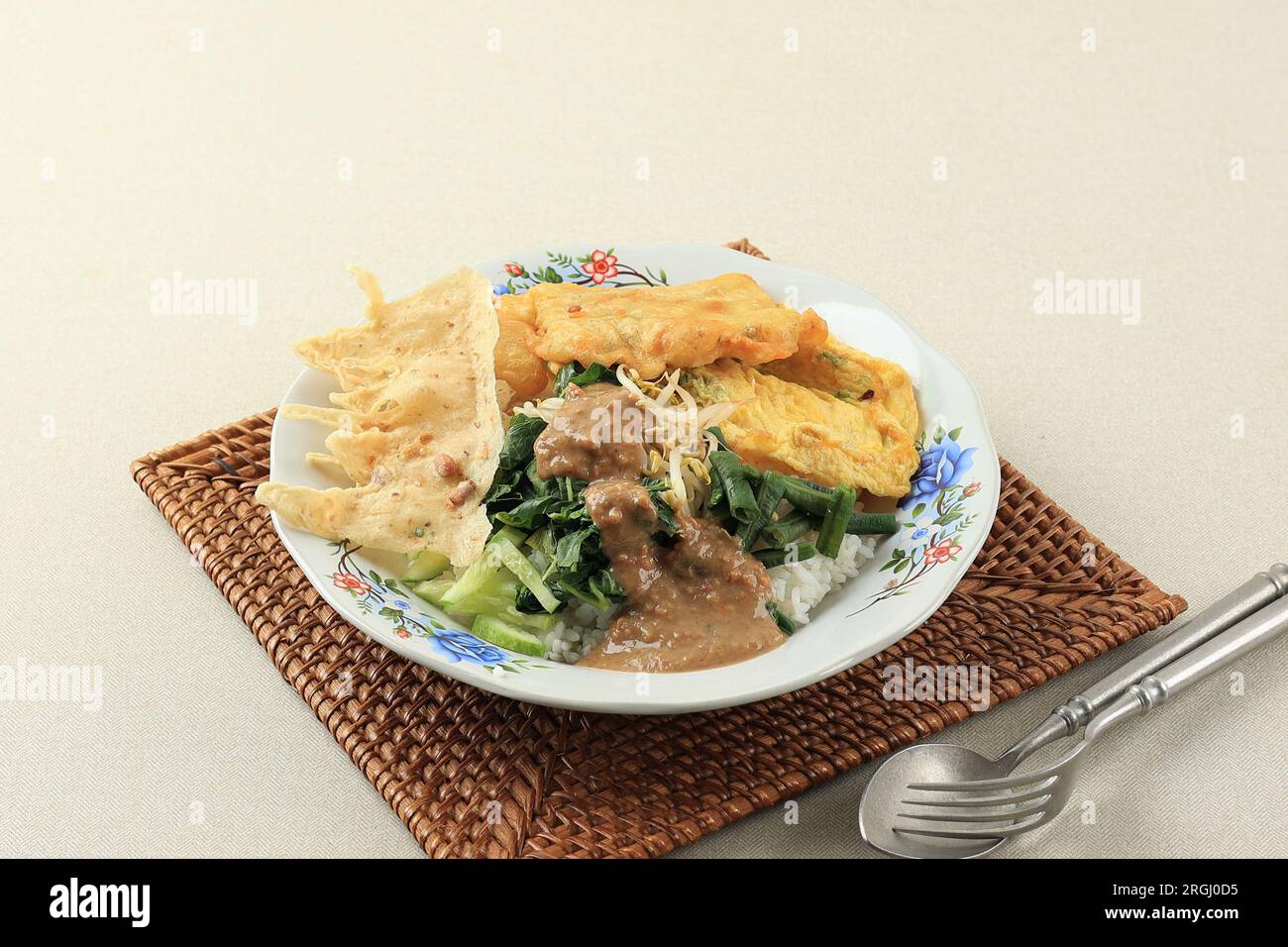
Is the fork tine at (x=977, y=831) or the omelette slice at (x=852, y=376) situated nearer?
the fork tine at (x=977, y=831)

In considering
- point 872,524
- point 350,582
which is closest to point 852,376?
point 872,524

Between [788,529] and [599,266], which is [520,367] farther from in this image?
[788,529]

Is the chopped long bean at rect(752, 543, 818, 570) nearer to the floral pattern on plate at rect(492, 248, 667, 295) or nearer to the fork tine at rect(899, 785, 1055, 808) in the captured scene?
the fork tine at rect(899, 785, 1055, 808)

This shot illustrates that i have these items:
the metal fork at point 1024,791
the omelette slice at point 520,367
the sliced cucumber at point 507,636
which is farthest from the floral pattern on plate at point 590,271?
the metal fork at point 1024,791

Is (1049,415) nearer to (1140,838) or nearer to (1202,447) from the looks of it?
(1202,447)

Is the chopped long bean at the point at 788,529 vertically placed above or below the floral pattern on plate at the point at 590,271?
below

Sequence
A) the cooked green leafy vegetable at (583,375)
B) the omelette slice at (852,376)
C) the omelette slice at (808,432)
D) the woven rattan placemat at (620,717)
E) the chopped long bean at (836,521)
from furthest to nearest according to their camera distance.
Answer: the omelette slice at (852,376)
the cooked green leafy vegetable at (583,375)
the omelette slice at (808,432)
the chopped long bean at (836,521)
the woven rattan placemat at (620,717)

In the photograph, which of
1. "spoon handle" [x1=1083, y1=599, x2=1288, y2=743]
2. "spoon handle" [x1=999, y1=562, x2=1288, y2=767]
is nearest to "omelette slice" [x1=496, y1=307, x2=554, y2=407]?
"spoon handle" [x1=999, y1=562, x2=1288, y2=767]

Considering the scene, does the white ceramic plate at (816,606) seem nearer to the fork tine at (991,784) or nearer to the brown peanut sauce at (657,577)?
the brown peanut sauce at (657,577)
